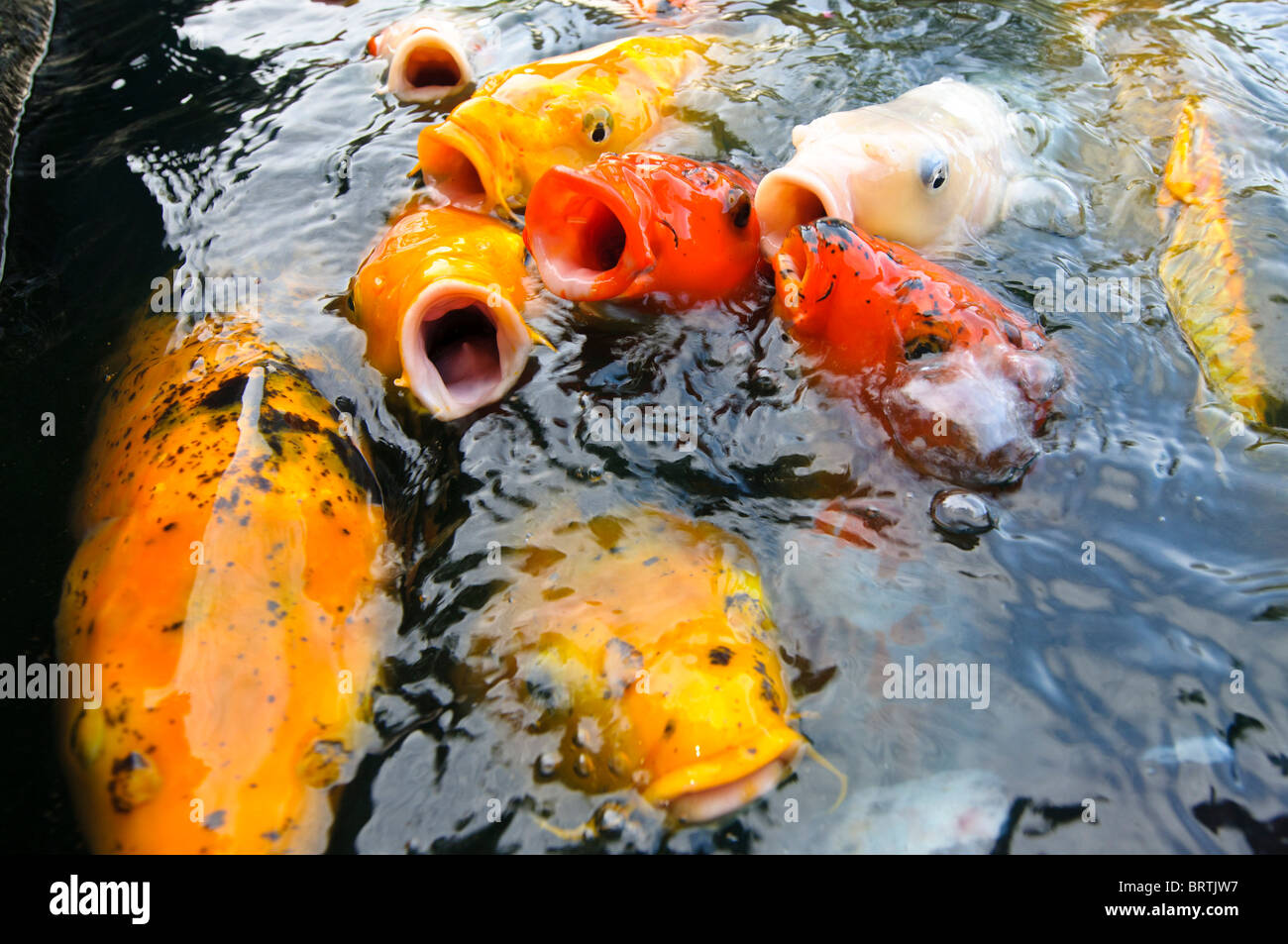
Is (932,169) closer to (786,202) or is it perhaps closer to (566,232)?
(786,202)

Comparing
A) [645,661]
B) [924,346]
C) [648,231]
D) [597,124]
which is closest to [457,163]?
[597,124]

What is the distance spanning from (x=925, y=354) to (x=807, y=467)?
1.76 ft

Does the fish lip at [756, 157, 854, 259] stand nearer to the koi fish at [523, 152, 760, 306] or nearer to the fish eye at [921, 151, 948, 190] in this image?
the koi fish at [523, 152, 760, 306]

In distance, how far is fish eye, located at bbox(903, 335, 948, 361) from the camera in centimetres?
309

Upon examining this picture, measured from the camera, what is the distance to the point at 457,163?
411cm

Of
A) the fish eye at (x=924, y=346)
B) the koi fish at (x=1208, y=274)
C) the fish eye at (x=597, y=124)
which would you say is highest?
the fish eye at (x=597, y=124)

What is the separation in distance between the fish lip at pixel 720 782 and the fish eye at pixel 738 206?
194cm

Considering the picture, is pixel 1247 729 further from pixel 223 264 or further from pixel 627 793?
pixel 223 264

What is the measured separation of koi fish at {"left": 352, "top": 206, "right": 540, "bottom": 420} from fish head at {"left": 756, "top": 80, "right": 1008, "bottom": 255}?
1076 mm

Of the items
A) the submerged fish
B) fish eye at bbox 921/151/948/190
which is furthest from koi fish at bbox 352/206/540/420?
the submerged fish

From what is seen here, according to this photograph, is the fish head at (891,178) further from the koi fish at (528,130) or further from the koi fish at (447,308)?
the koi fish at (447,308)

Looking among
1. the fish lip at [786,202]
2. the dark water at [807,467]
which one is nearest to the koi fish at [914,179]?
the fish lip at [786,202]

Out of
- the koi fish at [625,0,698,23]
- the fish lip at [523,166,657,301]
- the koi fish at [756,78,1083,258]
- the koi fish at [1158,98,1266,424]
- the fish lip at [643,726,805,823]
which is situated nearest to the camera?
the fish lip at [643,726,805,823]

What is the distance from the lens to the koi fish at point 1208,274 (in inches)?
132
